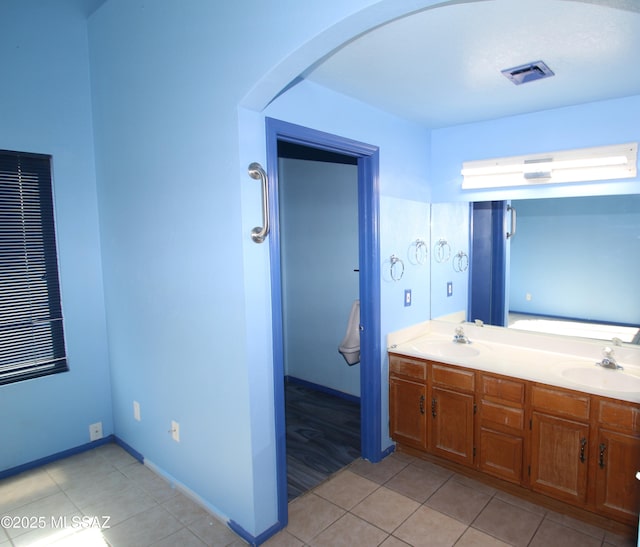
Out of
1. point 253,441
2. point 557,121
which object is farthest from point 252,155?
point 557,121

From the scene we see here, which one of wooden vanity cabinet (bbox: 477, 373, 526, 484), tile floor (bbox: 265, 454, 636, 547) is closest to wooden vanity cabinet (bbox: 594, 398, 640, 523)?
tile floor (bbox: 265, 454, 636, 547)

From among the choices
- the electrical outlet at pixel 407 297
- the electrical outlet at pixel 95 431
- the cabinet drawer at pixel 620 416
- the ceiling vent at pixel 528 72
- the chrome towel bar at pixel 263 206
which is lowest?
the electrical outlet at pixel 95 431

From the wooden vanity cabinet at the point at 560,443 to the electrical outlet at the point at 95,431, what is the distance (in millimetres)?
2843

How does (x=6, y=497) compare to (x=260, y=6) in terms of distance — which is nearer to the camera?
(x=260, y=6)

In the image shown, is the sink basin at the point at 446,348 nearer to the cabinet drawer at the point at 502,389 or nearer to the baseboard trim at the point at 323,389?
the cabinet drawer at the point at 502,389

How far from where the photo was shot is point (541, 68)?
78.8 inches

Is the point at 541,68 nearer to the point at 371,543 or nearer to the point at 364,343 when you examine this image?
the point at 364,343

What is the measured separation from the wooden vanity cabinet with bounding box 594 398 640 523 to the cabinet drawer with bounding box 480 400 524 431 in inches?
14.5

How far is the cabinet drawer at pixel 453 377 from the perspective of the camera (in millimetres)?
2514

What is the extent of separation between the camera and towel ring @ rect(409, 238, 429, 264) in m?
3.05

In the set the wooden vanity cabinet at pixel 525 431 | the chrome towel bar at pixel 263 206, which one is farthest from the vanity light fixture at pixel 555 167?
the chrome towel bar at pixel 263 206

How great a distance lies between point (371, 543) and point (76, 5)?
11.7 ft

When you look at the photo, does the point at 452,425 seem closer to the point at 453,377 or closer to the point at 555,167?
the point at 453,377

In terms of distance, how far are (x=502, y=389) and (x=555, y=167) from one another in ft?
4.56
